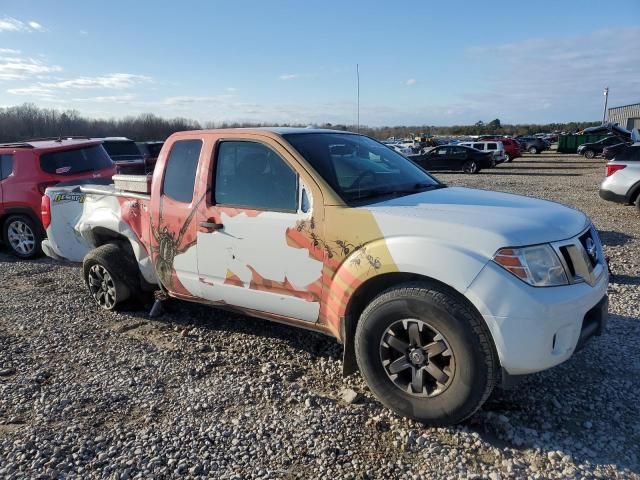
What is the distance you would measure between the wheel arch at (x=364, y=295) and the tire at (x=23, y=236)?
6.78 m

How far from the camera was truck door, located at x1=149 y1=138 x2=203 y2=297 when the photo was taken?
4.31 m

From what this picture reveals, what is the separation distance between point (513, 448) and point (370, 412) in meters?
0.90

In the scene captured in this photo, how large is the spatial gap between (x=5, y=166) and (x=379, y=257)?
7658 millimetres

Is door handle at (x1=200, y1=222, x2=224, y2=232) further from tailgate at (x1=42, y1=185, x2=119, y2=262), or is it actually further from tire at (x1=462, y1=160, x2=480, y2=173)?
tire at (x1=462, y1=160, x2=480, y2=173)

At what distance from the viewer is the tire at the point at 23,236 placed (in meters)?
8.40

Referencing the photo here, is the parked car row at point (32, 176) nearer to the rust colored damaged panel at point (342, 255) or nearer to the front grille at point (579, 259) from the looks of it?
the rust colored damaged panel at point (342, 255)

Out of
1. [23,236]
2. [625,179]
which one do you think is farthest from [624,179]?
[23,236]

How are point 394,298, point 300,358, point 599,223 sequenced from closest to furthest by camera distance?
point 394,298
point 300,358
point 599,223

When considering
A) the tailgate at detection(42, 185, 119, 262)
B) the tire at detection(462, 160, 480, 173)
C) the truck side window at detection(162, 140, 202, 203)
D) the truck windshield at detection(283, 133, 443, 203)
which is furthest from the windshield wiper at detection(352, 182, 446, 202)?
the tire at detection(462, 160, 480, 173)

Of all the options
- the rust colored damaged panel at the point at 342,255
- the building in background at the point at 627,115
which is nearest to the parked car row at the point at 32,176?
the rust colored damaged panel at the point at 342,255

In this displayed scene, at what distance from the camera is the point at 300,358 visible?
14.1ft

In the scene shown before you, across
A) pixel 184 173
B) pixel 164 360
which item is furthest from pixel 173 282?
pixel 184 173

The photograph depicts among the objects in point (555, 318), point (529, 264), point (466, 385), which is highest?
point (529, 264)

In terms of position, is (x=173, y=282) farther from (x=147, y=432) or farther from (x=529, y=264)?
(x=529, y=264)
